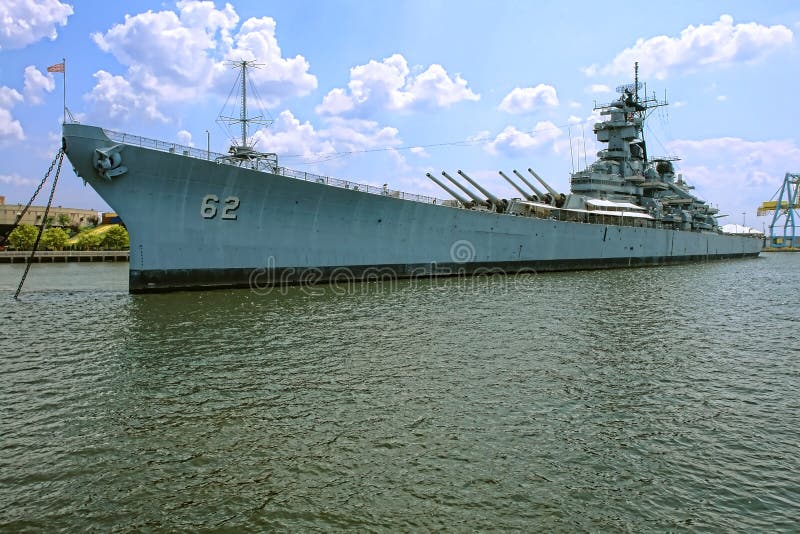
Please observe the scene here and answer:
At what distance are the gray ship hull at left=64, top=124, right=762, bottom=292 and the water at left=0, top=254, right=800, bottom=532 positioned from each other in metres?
5.77

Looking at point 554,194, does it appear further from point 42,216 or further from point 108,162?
point 42,216

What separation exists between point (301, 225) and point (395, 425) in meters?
16.2

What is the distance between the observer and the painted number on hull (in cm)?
1959

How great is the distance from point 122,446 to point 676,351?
1077cm

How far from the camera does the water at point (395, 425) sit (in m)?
4.92

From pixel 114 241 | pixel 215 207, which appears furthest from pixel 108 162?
pixel 114 241

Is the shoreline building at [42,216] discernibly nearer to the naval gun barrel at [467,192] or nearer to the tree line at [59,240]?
the tree line at [59,240]

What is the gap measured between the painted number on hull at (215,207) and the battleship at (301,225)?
39 millimetres

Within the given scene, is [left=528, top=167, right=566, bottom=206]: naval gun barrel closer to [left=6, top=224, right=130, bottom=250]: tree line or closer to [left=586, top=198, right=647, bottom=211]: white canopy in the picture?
[left=586, top=198, right=647, bottom=211]: white canopy

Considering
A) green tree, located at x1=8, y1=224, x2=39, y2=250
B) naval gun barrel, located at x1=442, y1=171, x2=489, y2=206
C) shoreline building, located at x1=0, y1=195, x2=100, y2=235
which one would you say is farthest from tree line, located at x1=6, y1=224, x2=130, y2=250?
naval gun barrel, located at x1=442, y1=171, x2=489, y2=206

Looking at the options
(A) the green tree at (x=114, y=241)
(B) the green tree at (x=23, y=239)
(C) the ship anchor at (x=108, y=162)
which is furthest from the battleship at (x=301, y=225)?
(B) the green tree at (x=23, y=239)

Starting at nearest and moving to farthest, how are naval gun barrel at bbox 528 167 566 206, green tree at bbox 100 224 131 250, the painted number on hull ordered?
1. the painted number on hull
2. naval gun barrel at bbox 528 167 566 206
3. green tree at bbox 100 224 131 250

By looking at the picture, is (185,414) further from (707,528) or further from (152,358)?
(707,528)

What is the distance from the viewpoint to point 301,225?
22000 millimetres
